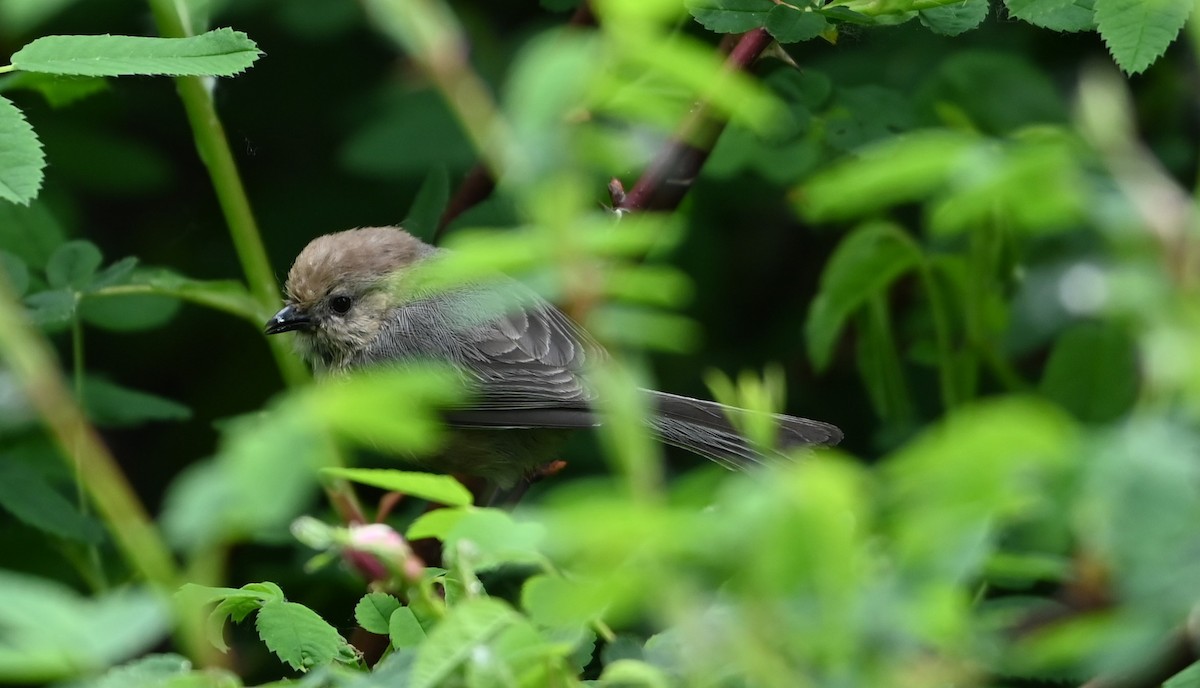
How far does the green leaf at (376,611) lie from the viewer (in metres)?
2.07

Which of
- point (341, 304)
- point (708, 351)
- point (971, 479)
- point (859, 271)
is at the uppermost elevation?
point (971, 479)

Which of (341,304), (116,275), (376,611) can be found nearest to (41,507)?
(116,275)

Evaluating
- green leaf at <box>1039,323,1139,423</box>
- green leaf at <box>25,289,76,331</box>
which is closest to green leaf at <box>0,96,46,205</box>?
green leaf at <box>25,289,76,331</box>

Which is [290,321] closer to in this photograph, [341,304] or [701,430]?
[341,304]

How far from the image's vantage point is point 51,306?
3.40 metres

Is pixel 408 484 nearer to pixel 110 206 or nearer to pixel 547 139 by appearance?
pixel 547 139

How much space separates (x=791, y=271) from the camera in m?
5.70

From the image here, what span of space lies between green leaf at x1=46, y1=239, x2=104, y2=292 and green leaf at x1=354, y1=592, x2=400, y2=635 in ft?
5.79

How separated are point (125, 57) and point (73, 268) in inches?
43.4

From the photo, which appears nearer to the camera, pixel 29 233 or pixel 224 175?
pixel 224 175

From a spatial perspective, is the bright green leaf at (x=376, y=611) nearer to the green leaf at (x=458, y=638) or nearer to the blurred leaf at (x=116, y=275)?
the green leaf at (x=458, y=638)

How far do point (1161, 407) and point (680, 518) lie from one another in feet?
1.38

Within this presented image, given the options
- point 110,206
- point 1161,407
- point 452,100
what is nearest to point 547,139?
point 452,100

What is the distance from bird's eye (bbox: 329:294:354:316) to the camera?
481 cm
